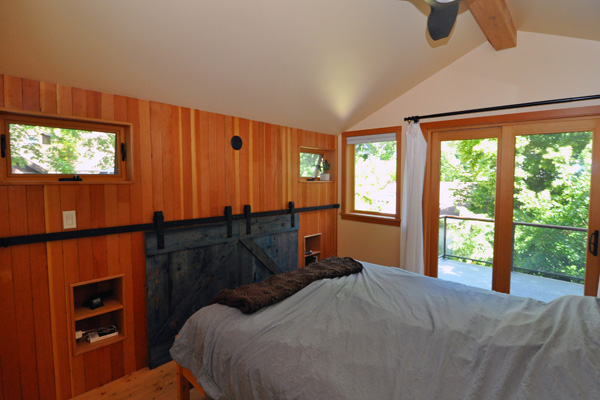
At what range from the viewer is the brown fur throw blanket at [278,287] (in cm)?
179

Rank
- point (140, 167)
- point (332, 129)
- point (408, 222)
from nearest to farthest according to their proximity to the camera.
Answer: point (140, 167) < point (408, 222) < point (332, 129)

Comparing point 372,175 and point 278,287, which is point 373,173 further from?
point 278,287

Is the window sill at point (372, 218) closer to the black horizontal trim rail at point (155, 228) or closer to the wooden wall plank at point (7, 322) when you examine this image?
the black horizontal trim rail at point (155, 228)

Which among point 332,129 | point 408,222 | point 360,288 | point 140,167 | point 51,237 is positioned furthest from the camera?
point 332,129

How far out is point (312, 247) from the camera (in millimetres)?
4078

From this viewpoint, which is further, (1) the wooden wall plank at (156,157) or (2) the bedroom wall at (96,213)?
(1) the wooden wall plank at (156,157)

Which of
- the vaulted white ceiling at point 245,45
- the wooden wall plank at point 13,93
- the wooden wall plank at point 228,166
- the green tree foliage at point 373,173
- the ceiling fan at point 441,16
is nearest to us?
the ceiling fan at point 441,16

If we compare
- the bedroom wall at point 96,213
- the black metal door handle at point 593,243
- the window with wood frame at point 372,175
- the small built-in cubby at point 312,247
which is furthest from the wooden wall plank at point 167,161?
the black metal door handle at point 593,243

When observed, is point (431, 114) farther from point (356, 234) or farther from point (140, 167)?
point (140, 167)

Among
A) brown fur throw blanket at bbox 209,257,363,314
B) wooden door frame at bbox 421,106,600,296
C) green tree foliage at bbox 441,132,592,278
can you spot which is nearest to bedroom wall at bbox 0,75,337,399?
brown fur throw blanket at bbox 209,257,363,314

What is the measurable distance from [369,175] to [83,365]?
343 cm

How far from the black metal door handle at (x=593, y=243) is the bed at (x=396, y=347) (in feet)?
3.55

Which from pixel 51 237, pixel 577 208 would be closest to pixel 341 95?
pixel 577 208

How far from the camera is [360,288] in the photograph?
6.84ft
